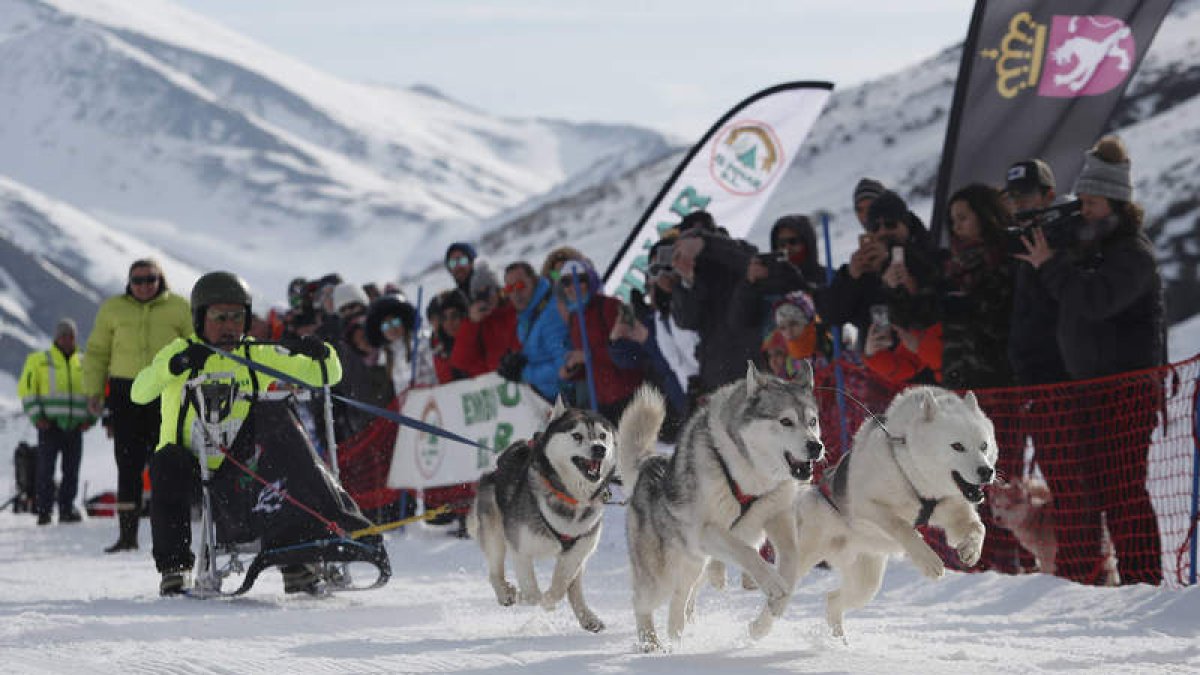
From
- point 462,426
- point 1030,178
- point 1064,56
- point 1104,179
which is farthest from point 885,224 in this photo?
point 462,426

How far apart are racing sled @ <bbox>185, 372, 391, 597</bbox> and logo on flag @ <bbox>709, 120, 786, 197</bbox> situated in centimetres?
483

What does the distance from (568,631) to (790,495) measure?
1253 millimetres

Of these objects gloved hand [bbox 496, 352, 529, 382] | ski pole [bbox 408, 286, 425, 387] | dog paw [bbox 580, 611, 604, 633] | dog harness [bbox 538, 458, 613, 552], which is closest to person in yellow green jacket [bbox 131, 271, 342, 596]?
dog harness [bbox 538, 458, 613, 552]

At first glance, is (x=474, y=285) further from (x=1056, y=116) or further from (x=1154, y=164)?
(x=1154, y=164)

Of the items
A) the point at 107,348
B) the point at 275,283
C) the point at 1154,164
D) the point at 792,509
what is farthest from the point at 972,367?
the point at 275,283

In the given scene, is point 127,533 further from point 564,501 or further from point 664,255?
point 564,501

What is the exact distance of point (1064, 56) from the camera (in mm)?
8875

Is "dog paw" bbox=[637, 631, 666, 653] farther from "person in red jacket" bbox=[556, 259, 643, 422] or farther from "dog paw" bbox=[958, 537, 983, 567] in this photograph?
"person in red jacket" bbox=[556, 259, 643, 422]

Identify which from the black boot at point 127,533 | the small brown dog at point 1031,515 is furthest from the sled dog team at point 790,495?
the black boot at point 127,533

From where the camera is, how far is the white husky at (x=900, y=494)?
491 cm

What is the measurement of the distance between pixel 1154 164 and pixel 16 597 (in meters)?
24.2

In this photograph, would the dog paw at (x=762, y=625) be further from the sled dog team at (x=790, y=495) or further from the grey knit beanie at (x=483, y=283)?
the grey knit beanie at (x=483, y=283)

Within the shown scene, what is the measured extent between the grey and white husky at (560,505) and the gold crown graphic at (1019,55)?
3.56 meters

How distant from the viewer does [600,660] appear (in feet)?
16.4
